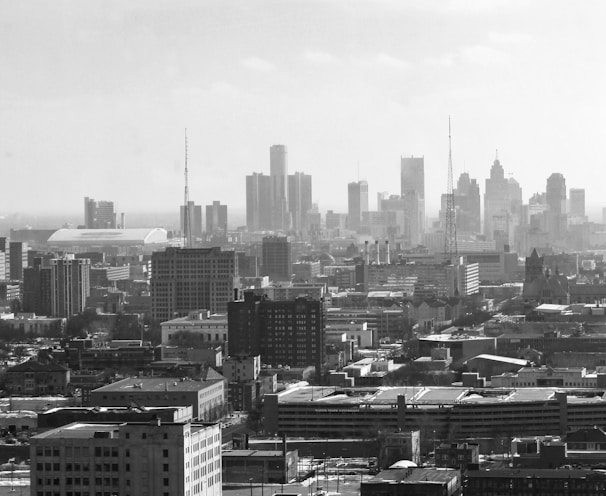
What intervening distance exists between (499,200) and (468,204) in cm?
636

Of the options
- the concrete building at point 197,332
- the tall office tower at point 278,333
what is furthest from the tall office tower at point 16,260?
the tall office tower at point 278,333

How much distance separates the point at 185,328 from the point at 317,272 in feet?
145

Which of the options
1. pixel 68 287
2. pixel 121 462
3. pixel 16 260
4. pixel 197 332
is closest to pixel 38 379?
pixel 197 332

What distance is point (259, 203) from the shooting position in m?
168

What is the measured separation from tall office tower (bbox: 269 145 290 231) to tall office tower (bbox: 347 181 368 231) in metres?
5.27

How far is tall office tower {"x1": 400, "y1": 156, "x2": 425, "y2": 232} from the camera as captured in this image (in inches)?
6353

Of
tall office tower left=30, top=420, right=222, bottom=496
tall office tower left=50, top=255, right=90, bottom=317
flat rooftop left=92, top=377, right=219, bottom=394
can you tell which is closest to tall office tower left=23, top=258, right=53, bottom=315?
tall office tower left=50, top=255, right=90, bottom=317

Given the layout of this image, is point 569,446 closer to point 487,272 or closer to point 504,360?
point 504,360

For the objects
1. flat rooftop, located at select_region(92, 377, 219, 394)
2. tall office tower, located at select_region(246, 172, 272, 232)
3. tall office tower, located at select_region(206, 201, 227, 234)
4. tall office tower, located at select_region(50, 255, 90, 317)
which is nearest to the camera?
flat rooftop, located at select_region(92, 377, 219, 394)

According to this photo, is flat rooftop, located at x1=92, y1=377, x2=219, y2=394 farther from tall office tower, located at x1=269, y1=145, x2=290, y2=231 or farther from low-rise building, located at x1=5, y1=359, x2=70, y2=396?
tall office tower, located at x1=269, y1=145, x2=290, y2=231

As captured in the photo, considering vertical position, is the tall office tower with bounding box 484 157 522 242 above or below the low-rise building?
above

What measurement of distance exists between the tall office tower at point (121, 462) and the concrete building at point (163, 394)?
15.2 meters

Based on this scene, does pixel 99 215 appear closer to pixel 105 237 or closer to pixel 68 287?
pixel 105 237

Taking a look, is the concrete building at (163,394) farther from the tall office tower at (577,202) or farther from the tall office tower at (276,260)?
the tall office tower at (577,202)
